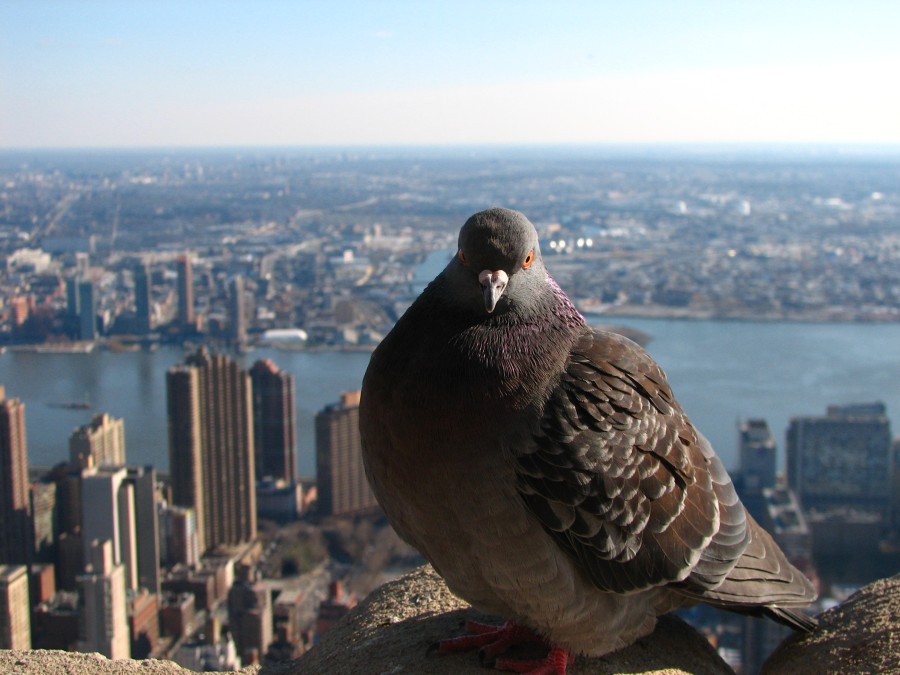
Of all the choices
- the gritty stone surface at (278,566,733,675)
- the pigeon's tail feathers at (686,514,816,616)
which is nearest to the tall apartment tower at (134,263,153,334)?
the gritty stone surface at (278,566,733,675)

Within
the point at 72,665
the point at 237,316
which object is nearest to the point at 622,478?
the point at 72,665

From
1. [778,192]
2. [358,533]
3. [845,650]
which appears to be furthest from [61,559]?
[778,192]

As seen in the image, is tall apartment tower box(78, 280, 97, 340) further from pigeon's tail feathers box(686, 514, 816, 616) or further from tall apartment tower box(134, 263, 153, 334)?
pigeon's tail feathers box(686, 514, 816, 616)

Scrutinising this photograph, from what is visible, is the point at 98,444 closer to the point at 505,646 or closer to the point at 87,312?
the point at 87,312

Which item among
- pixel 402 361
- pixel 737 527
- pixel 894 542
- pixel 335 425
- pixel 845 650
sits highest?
pixel 402 361

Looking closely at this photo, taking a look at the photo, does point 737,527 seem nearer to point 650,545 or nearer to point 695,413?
point 650,545

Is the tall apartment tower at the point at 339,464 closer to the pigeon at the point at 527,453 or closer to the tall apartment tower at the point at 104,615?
the tall apartment tower at the point at 104,615
